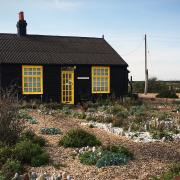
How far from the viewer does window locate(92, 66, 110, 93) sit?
24.2 metres

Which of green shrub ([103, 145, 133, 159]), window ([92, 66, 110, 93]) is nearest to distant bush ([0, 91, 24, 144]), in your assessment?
green shrub ([103, 145, 133, 159])

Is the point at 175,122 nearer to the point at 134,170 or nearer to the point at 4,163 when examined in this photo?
the point at 134,170

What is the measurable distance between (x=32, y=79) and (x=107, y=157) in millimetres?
14753

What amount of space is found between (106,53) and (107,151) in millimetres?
17004

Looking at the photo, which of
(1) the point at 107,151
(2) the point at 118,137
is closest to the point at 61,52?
(2) the point at 118,137

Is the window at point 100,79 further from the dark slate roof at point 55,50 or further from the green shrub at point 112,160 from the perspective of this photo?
the green shrub at point 112,160

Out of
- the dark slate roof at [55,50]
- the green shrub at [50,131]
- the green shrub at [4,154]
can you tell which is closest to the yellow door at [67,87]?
the dark slate roof at [55,50]

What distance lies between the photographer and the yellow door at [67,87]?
2358 cm

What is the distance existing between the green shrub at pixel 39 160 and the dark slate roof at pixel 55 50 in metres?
14.0

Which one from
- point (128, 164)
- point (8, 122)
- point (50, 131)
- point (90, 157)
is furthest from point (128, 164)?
point (50, 131)

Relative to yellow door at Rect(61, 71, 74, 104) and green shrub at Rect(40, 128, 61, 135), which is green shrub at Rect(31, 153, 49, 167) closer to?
green shrub at Rect(40, 128, 61, 135)

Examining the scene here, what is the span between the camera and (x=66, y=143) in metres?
10.1

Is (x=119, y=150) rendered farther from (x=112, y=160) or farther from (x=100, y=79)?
(x=100, y=79)

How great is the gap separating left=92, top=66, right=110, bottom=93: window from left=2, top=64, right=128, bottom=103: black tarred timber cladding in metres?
0.26
